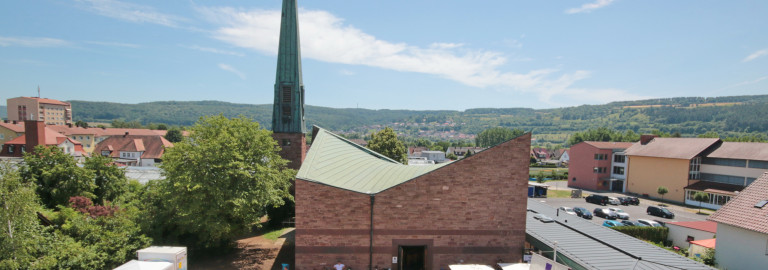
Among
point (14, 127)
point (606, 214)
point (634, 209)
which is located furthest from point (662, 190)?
point (14, 127)

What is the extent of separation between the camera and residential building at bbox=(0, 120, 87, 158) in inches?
1471

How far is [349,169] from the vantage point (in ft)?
68.5

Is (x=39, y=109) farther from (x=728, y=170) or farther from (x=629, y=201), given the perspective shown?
(x=728, y=170)

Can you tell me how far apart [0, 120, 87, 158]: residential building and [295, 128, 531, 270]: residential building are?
84.0ft

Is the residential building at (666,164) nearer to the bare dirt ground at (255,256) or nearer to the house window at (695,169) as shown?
the house window at (695,169)

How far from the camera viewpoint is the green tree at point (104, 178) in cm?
2714

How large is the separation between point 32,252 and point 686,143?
68.0 m

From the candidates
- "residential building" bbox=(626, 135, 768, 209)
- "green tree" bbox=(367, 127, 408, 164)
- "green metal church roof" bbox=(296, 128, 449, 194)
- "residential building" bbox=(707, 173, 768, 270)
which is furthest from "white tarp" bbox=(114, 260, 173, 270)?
"residential building" bbox=(626, 135, 768, 209)

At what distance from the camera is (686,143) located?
49.7 metres

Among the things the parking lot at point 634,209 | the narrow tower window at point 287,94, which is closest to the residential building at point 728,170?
the parking lot at point 634,209

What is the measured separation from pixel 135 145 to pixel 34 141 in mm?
34211

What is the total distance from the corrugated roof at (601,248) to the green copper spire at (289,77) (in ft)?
64.3

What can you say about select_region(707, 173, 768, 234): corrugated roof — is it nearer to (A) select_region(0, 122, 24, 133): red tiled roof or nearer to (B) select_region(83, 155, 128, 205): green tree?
(B) select_region(83, 155, 128, 205): green tree

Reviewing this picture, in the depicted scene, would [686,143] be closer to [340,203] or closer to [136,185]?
[340,203]
